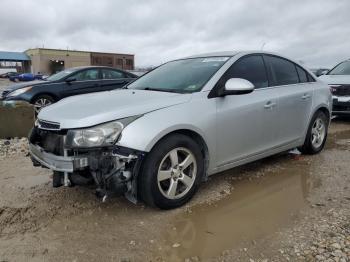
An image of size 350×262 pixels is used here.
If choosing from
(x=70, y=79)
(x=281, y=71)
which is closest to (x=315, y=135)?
(x=281, y=71)

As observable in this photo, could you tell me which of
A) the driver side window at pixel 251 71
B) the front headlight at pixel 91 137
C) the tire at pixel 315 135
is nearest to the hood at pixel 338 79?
the tire at pixel 315 135

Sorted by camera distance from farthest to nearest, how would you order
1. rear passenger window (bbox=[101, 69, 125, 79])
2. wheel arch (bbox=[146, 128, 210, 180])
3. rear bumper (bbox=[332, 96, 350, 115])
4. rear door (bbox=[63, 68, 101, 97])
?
rear passenger window (bbox=[101, 69, 125, 79]) < rear door (bbox=[63, 68, 101, 97]) < rear bumper (bbox=[332, 96, 350, 115]) < wheel arch (bbox=[146, 128, 210, 180])

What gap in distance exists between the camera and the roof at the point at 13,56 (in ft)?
187

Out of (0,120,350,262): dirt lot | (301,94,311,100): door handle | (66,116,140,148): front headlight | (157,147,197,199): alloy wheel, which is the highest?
(301,94,311,100): door handle

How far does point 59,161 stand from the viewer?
3.24 m

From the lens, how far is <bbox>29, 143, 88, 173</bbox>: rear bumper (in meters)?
3.12

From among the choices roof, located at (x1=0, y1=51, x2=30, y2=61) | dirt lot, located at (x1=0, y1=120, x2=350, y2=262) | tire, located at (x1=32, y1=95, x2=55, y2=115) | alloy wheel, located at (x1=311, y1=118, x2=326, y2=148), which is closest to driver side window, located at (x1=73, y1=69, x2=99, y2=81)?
tire, located at (x1=32, y1=95, x2=55, y2=115)

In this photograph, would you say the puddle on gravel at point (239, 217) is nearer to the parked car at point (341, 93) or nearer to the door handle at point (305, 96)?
the door handle at point (305, 96)

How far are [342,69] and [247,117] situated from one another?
7075 mm

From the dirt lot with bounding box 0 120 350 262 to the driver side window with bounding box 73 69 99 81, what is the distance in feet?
17.9

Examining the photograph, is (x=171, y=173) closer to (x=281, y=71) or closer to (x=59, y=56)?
(x=281, y=71)

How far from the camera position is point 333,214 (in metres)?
3.49

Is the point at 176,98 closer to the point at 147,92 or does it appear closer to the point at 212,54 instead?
the point at 147,92

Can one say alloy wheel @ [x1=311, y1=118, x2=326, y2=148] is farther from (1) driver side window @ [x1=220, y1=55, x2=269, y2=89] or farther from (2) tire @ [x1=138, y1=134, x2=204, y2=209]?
(2) tire @ [x1=138, y1=134, x2=204, y2=209]
